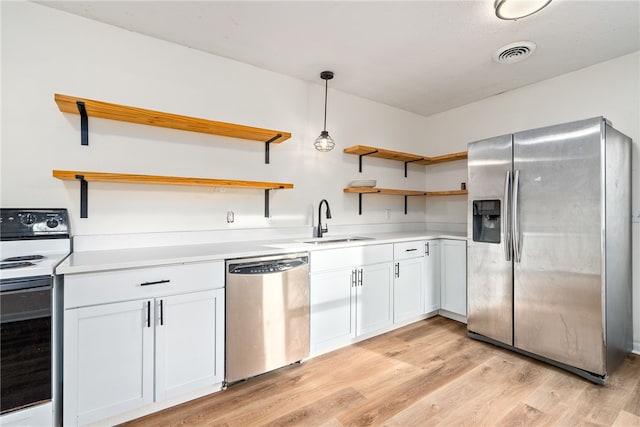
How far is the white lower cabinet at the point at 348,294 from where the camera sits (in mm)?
Result: 2354

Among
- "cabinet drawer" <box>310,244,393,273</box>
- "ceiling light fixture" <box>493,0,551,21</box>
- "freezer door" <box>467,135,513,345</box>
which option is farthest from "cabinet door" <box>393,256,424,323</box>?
"ceiling light fixture" <box>493,0,551,21</box>

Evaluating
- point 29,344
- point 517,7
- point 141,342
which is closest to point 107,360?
point 141,342

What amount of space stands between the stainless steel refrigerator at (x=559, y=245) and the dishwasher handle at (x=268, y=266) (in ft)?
5.51

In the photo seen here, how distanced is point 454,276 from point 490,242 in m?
0.64

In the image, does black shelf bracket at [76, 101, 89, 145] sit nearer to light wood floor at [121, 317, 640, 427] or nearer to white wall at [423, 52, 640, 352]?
light wood floor at [121, 317, 640, 427]

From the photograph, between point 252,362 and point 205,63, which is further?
point 205,63

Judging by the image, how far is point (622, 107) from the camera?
252cm

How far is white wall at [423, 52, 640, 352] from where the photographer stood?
2.45 m

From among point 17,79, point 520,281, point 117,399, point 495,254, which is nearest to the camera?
point 117,399

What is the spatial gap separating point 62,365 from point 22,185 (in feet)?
3.78

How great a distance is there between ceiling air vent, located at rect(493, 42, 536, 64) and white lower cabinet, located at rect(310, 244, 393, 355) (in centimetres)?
Result: 186

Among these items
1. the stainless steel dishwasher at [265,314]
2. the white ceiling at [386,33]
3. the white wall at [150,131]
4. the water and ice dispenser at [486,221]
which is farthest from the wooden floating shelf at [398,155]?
the stainless steel dishwasher at [265,314]

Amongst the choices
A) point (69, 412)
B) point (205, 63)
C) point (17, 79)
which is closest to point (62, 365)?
point (69, 412)

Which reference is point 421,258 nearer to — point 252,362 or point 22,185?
point 252,362
